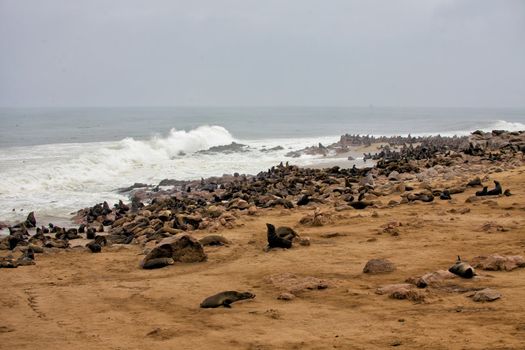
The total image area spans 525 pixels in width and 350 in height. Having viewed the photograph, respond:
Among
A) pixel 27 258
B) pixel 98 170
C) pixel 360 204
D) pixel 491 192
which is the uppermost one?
pixel 491 192

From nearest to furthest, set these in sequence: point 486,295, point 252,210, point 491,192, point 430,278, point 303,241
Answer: point 486,295
point 430,278
point 303,241
point 491,192
point 252,210

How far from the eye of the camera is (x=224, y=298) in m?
7.20

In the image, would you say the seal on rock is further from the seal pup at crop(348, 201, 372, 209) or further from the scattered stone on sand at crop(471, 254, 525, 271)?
the scattered stone on sand at crop(471, 254, 525, 271)

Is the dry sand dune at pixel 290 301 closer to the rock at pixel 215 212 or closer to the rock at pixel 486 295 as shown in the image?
the rock at pixel 486 295

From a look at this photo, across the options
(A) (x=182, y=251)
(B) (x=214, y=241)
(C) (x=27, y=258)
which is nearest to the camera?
(A) (x=182, y=251)

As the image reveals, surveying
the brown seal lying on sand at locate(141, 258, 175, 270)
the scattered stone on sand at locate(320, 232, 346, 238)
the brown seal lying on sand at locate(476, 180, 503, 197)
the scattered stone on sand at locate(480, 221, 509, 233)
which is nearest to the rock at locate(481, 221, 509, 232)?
the scattered stone on sand at locate(480, 221, 509, 233)

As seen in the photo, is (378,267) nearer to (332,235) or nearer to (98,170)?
(332,235)

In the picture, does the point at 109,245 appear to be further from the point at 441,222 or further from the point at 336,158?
the point at 336,158

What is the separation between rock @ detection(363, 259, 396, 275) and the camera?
7973 millimetres

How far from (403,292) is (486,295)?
2.99 ft

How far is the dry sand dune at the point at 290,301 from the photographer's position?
5742 mm

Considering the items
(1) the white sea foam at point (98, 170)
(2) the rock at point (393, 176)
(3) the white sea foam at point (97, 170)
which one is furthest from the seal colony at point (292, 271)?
(3) the white sea foam at point (97, 170)

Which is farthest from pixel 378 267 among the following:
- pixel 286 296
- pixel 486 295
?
pixel 486 295

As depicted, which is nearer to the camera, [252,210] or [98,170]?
[252,210]
